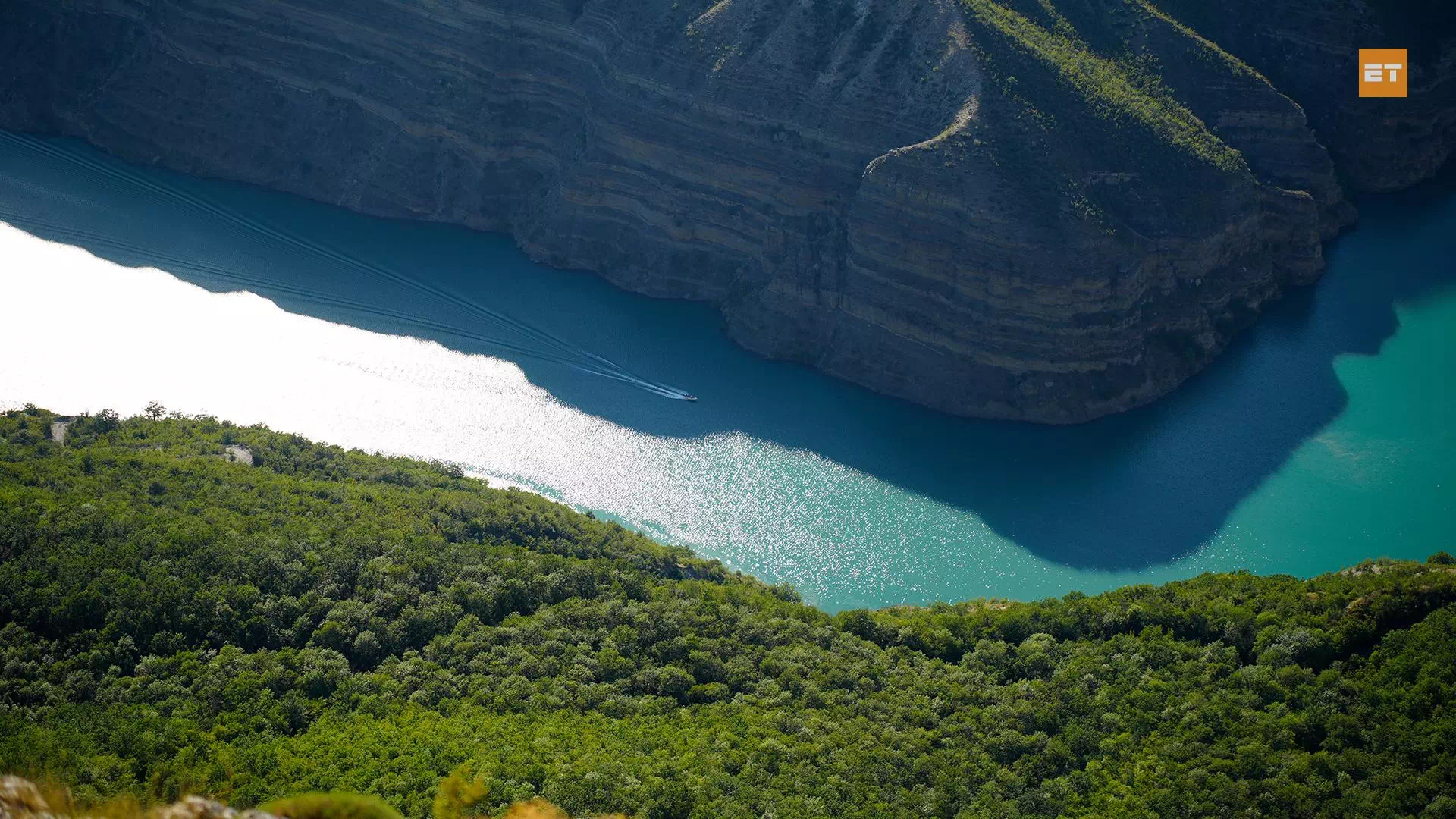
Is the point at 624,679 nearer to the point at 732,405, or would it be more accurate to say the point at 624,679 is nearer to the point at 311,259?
the point at 732,405

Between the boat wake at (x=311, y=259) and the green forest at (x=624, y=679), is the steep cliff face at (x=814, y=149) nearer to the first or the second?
the boat wake at (x=311, y=259)

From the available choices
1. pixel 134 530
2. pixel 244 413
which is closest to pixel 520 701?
pixel 134 530

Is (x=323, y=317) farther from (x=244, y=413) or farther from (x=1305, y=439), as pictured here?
(x=1305, y=439)

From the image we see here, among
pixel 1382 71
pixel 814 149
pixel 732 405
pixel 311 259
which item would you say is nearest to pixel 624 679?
pixel 732 405

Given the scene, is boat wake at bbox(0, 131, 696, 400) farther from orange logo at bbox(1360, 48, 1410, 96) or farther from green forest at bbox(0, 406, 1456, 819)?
orange logo at bbox(1360, 48, 1410, 96)

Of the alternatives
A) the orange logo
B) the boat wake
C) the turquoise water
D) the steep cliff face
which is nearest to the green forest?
the turquoise water

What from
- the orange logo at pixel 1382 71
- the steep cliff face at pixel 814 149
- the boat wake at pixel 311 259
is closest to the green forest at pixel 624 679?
the boat wake at pixel 311 259
